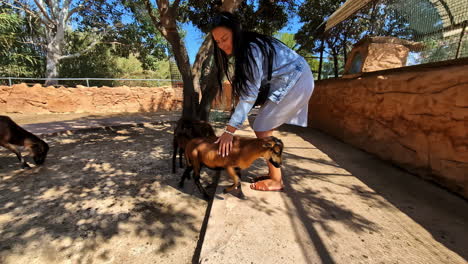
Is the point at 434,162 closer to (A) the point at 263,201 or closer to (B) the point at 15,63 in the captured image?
(A) the point at 263,201

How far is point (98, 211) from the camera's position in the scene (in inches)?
88.9

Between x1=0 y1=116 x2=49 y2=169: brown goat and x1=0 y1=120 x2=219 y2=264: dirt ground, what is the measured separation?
0.61 feet

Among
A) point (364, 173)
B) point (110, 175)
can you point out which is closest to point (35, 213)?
point (110, 175)

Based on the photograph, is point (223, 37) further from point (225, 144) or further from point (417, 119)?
point (417, 119)

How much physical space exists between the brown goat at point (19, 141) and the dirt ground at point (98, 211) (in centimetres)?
19

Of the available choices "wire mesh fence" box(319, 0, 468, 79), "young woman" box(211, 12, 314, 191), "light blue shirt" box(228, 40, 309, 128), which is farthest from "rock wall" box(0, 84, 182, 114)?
"light blue shirt" box(228, 40, 309, 128)

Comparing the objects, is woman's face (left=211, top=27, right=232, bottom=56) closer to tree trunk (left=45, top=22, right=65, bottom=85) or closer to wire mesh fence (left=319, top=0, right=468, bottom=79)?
wire mesh fence (left=319, top=0, right=468, bottom=79)

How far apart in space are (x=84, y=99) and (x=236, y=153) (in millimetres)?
11399

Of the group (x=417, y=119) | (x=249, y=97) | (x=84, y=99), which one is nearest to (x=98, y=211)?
(x=249, y=97)

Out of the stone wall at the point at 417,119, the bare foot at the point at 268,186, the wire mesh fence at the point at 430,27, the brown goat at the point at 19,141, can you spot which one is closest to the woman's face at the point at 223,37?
the bare foot at the point at 268,186

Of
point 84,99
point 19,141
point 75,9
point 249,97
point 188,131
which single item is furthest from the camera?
point 75,9

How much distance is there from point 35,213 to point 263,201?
7.82 ft

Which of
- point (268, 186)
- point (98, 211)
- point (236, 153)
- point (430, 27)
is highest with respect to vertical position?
point (430, 27)

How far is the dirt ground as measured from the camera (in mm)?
1753
